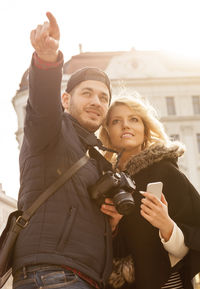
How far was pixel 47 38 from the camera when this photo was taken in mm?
2420

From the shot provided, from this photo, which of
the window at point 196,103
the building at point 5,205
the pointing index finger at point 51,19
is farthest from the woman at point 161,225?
the window at point 196,103

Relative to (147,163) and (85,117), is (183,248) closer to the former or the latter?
(147,163)

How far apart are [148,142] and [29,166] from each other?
1508 mm

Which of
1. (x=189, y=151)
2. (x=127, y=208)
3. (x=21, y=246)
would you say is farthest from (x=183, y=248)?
(x=189, y=151)

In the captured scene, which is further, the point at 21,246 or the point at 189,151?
the point at 189,151

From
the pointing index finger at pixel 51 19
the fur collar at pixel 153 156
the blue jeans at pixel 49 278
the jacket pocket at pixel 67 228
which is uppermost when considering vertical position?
the pointing index finger at pixel 51 19

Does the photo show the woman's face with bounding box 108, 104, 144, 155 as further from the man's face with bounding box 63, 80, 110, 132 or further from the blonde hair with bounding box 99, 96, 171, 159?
the man's face with bounding box 63, 80, 110, 132

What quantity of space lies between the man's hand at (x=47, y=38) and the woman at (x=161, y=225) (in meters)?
0.92

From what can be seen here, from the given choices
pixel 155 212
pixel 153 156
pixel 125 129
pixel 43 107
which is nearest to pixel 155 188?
pixel 155 212

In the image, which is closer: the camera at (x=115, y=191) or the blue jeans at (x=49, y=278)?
the blue jeans at (x=49, y=278)

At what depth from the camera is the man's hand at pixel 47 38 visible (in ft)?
7.92

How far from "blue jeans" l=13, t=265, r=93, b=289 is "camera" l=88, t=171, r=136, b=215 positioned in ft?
1.52

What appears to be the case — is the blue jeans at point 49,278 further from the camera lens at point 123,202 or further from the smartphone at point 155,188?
the smartphone at point 155,188

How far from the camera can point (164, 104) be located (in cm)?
3200
